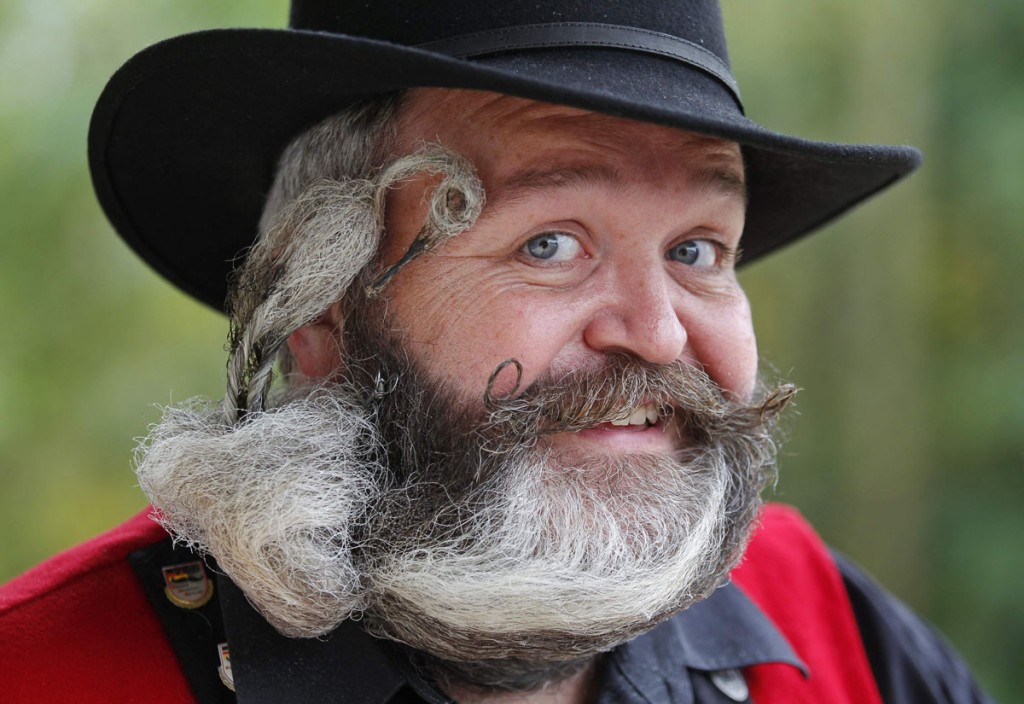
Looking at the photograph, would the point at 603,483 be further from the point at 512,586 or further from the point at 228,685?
the point at 228,685

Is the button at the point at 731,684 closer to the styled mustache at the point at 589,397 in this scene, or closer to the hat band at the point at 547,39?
the styled mustache at the point at 589,397

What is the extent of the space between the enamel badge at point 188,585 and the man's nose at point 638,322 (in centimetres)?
94

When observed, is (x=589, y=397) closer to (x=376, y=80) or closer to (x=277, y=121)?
(x=376, y=80)

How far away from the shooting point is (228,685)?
1.86 metres

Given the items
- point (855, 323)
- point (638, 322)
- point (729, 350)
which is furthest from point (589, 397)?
point (855, 323)

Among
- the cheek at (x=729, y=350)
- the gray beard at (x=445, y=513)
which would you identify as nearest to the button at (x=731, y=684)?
the gray beard at (x=445, y=513)

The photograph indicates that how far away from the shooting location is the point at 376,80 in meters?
1.67

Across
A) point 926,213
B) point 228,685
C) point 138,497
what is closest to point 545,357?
point 228,685

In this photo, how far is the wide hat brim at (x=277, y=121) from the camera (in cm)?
160

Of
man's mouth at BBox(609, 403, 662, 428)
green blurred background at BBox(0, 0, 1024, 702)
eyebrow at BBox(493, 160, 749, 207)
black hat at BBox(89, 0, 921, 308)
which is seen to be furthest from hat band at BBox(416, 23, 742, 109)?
green blurred background at BBox(0, 0, 1024, 702)

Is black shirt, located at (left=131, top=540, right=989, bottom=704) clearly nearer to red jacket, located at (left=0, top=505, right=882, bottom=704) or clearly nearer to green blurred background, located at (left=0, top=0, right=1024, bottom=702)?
red jacket, located at (left=0, top=505, right=882, bottom=704)

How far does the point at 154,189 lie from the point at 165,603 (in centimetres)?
95

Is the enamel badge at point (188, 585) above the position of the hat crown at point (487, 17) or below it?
below

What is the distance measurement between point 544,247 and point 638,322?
23cm
